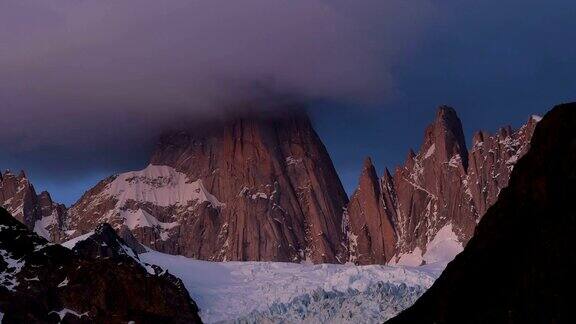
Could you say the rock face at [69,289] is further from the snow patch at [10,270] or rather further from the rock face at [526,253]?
the rock face at [526,253]

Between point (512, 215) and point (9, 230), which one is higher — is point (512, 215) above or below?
below

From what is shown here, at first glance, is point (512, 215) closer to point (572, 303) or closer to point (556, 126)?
point (556, 126)

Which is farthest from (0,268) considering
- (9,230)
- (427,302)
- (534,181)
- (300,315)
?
(534,181)

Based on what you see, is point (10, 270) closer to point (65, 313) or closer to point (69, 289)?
point (69, 289)

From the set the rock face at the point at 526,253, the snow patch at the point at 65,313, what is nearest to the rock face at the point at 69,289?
the snow patch at the point at 65,313

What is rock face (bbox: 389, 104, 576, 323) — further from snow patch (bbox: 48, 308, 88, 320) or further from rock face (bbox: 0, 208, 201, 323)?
rock face (bbox: 0, 208, 201, 323)

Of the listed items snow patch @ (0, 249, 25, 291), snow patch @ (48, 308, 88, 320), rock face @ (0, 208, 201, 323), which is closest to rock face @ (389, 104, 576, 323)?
snow patch @ (48, 308, 88, 320)
